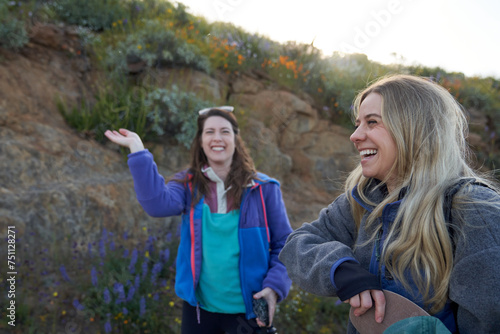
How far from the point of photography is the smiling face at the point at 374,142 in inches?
54.4

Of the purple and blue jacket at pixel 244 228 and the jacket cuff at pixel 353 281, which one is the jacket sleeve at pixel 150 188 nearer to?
the purple and blue jacket at pixel 244 228

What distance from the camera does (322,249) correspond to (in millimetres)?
1382

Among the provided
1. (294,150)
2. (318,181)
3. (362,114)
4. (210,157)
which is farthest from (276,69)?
(362,114)

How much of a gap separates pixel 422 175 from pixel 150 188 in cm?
155

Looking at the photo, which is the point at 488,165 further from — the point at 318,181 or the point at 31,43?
the point at 31,43

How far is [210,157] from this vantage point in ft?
8.30

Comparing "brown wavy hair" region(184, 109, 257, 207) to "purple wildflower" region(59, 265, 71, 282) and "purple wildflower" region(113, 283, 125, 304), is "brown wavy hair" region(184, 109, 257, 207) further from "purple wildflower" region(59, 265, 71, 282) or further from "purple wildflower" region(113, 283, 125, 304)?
"purple wildflower" region(59, 265, 71, 282)

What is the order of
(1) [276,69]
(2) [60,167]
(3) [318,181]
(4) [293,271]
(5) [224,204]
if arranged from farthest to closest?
(1) [276,69], (3) [318,181], (2) [60,167], (5) [224,204], (4) [293,271]

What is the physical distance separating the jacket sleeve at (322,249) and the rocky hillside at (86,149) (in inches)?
51.7

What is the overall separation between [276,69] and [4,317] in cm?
576

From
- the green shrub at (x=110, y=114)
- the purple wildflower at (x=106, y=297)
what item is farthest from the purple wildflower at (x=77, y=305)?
the green shrub at (x=110, y=114)

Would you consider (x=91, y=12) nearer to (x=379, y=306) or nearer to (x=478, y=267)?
(x=379, y=306)

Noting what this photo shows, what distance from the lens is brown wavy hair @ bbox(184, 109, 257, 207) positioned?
2.40 m

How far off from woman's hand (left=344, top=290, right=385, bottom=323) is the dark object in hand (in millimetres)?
984
